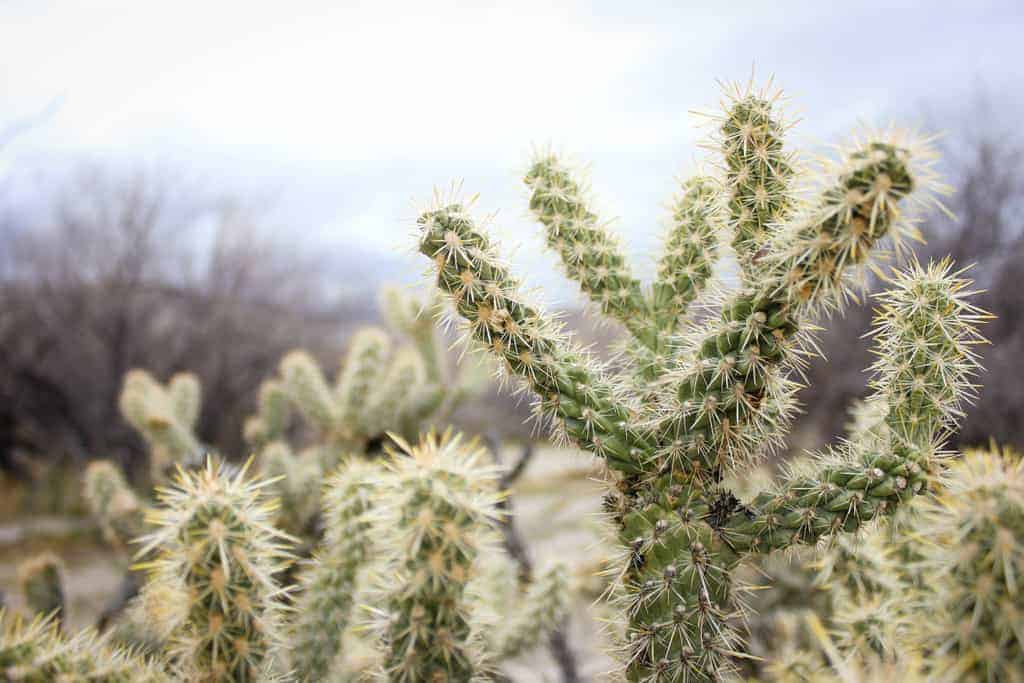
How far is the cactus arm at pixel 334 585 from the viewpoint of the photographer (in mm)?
1876

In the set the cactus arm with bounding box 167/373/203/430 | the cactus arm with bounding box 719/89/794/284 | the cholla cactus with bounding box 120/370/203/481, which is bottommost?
the cholla cactus with bounding box 120/370/203/481

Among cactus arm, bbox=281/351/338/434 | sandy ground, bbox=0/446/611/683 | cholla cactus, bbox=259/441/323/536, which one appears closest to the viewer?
cholla cactus, bbox=259/441/323/536

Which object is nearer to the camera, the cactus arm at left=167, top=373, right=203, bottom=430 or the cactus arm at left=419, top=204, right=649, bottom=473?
the cactus arm at left=419, top=204, right=649, bottom=473

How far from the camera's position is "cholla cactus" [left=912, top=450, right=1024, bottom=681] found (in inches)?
37.8

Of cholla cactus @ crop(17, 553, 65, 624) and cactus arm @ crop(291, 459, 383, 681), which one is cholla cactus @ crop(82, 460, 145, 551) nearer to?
cholla cactus @ crop(17, 553, 65, 624)

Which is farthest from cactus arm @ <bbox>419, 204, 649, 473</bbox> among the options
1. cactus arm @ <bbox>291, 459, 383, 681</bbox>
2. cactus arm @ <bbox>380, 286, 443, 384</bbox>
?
cactus arm @ <bbox>380, 286, 443, 384</bbox>

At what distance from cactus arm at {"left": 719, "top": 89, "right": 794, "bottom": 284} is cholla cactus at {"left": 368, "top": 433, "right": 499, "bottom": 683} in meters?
0.74

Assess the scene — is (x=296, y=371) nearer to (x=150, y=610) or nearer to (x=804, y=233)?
(x=150, y=610)

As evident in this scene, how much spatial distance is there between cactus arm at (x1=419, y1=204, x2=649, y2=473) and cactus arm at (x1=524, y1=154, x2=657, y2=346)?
29cm

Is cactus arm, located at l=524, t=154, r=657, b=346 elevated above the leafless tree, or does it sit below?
below

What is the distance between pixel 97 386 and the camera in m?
8.40

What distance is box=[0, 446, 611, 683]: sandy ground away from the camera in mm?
4598

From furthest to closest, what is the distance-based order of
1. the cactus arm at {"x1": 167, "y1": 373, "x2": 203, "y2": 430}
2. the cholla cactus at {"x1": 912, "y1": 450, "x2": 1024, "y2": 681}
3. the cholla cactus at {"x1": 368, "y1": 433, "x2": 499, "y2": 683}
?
the cactus arm at {"x1": 167, "y1": 373, "x2": 203, "y2": 430}, the cholla cactus at {"x1": 368, "y1": 433, "x2": 499, "y2": 683}, the cholla cactus at {"x1": 912, "y1": 450, "x2": 1024, "y2": 681}

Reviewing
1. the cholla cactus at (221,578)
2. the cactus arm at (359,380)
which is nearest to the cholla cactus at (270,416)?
the cactus arm at (359,380)
